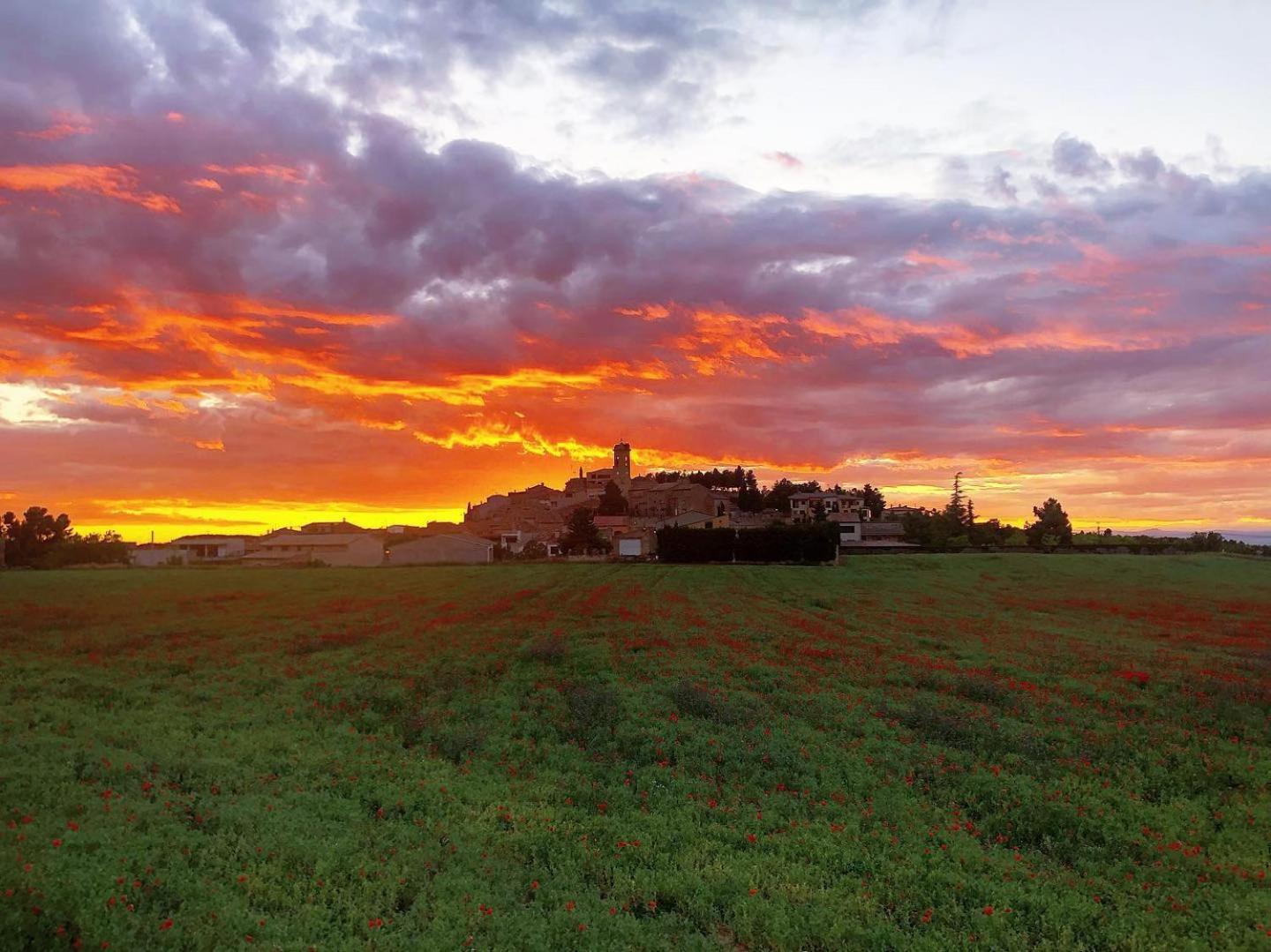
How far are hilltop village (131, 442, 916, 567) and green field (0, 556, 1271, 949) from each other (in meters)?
63.1

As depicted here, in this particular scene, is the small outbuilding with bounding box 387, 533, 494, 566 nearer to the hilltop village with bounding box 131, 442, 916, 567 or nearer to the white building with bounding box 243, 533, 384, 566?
the hilltop village with bounding box 131, 442, 916, 567

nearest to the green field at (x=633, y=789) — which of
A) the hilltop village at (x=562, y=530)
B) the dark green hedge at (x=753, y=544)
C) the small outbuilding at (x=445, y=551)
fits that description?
→ the dark green hedge at (x=753, y=544)

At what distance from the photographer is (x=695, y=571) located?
72875mm

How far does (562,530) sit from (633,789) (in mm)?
113784

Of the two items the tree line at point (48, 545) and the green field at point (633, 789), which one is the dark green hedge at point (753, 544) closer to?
the green field at point (633, 789)

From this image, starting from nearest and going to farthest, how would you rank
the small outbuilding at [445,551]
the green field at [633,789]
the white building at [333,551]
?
1. the green field at [633,789]
2. the small outbuilding at [445,551]
3. the white building at [333,551]

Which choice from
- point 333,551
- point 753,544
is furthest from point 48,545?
point 753,544

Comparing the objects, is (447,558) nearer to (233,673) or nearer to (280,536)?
(280,536)

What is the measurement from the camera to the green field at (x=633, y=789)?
1134 centimetres

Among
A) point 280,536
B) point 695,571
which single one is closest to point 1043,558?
point 695,571

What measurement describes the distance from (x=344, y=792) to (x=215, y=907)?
5.42 metres

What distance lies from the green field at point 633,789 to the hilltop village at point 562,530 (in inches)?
2484

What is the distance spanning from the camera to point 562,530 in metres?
130

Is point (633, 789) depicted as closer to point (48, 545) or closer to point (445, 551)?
point (445, 551)
